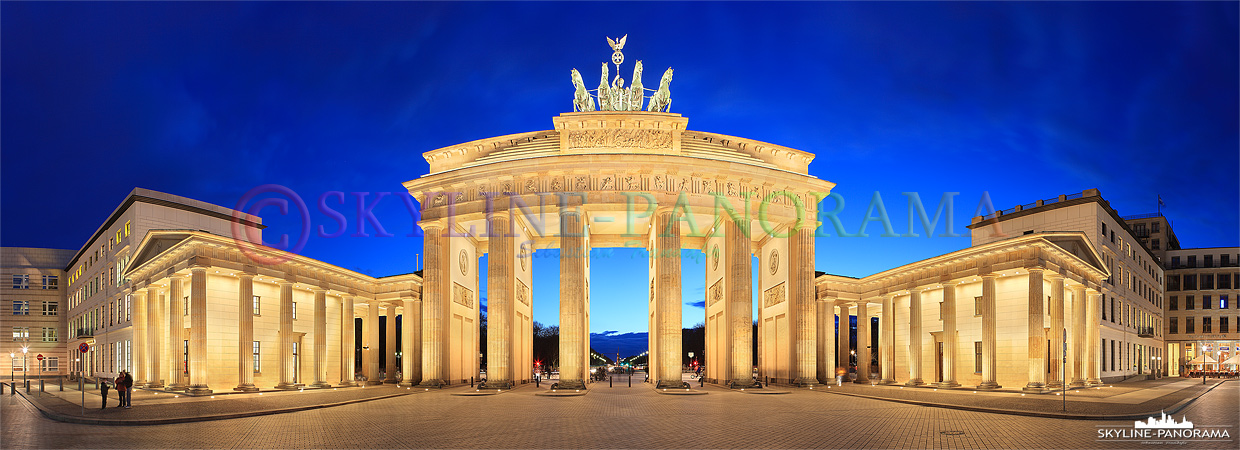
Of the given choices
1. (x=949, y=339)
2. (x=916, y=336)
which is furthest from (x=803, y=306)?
(x=949, y=339)

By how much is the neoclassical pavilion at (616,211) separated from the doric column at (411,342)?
1.84 metres

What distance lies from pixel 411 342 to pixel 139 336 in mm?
15104

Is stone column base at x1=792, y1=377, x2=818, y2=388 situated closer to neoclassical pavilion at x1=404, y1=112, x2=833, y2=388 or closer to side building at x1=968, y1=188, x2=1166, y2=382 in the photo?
neoclassical pavilion at x1=404, y1=112, x2=833, y2=388

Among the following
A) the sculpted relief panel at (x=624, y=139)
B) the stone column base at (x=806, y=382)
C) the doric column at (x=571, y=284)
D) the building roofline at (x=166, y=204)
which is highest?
the sculpted relief panel at (x=624, y=139)

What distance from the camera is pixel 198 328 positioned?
36812mm

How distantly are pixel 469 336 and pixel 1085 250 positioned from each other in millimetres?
38603

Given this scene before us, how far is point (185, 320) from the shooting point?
41.8 metres

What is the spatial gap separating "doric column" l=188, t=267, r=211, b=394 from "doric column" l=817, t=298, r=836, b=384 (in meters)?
34.1

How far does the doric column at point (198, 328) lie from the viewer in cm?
3656

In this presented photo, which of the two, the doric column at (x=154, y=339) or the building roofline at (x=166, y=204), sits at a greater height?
the building roofline at (x=166, y=204)

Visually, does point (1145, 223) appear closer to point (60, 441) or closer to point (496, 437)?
point (496, 437)

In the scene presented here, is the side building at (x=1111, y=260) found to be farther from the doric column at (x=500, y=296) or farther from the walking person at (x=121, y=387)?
the walking person at (x=121, y=387)

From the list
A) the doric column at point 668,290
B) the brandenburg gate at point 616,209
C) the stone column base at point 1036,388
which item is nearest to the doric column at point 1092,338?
the stone column base at point 1036,388

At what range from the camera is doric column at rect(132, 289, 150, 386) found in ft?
141
